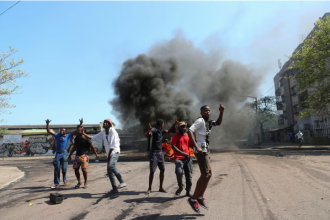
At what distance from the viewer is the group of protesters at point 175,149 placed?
386 centimetres

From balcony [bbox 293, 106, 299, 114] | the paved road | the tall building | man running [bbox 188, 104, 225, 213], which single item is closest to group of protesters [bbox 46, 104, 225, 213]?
man running [bbox 188, 104, 225, 213]

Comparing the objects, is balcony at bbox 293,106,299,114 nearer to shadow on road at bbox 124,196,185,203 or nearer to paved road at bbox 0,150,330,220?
paved road at bbox 0,150,330,220

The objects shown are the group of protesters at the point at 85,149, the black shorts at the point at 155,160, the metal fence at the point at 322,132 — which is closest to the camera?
the black shorts at the point at 155,160

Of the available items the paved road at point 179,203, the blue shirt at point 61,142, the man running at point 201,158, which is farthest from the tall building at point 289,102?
the man running at point 201,158

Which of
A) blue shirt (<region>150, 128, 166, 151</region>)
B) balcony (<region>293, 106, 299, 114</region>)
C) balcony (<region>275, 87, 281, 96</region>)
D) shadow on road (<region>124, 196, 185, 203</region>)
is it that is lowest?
shadow on road (<region>124, 196, 185, 203</region>)

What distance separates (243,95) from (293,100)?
13.9 m

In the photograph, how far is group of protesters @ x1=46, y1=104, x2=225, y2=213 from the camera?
12.6 feet

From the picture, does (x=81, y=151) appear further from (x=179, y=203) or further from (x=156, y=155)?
(x=179, y=203)

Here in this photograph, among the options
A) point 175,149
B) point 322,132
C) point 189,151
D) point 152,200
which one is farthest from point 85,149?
point 322,132

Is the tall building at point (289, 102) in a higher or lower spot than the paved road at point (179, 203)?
higher

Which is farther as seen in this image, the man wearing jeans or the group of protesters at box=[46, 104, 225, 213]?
the man wearing jeans

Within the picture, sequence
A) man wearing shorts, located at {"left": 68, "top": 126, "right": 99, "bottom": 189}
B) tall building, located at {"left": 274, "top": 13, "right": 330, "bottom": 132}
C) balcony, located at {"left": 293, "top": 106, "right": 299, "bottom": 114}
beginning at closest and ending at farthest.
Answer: man wearing shorts, located at {"left": 68, "top": 126, "right": 99, "bottom": 189} < tall building, located at {"left": 274, "top": 13, "right": 330, "bottom": 132} < balcony, located at {"left": 293, "top": 106, "right": 299, "bottom": 114}

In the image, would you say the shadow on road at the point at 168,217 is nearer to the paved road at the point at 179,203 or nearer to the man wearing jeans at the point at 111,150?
the paved road at the point at 179,203

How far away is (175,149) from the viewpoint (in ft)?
16.0
